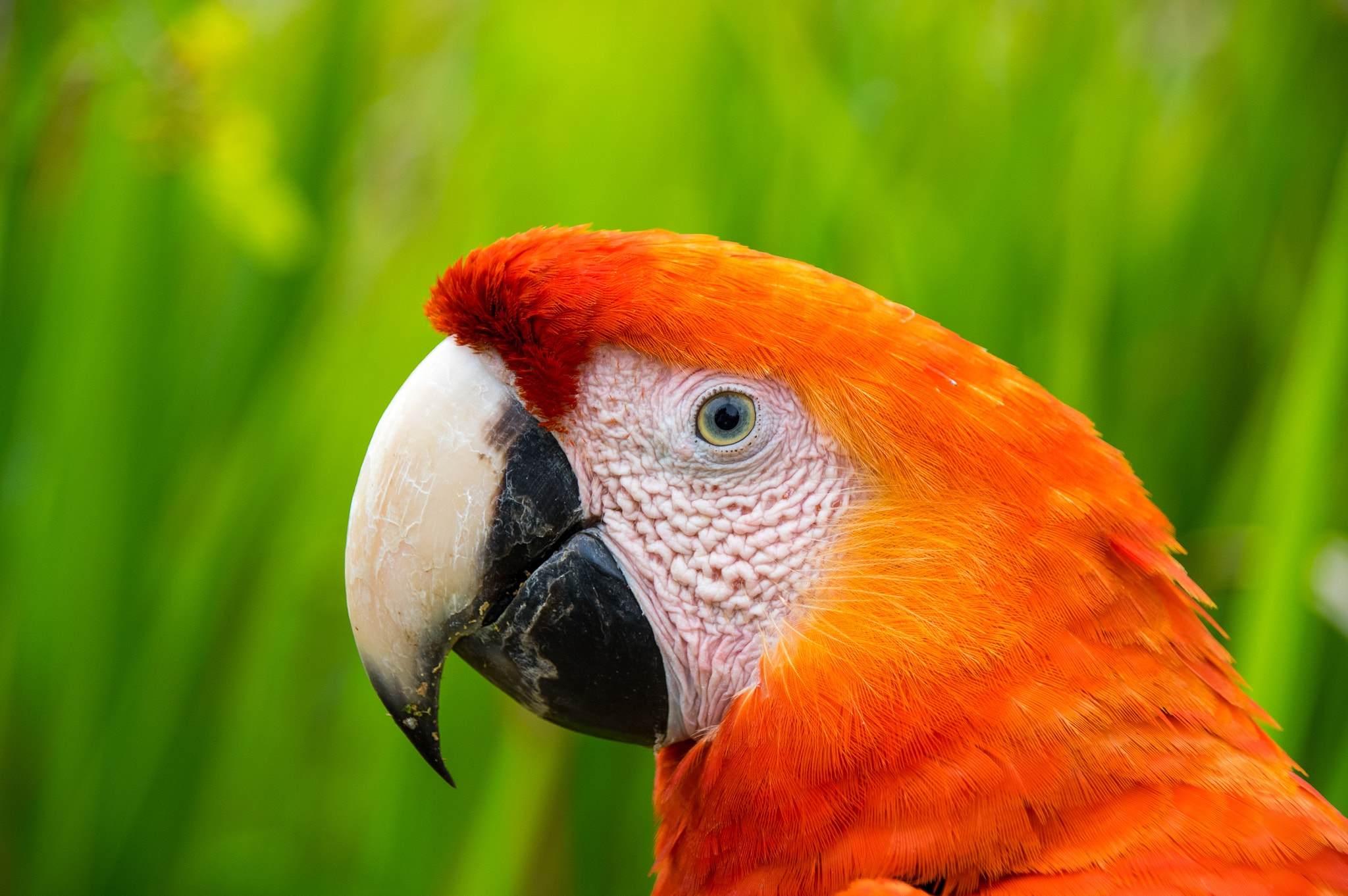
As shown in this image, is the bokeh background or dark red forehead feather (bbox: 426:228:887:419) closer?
dark red forehead feather (bbox: 426:228:887:419)

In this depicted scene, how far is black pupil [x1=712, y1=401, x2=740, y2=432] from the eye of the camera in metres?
0.57

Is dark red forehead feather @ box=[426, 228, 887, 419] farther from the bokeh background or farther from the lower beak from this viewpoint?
the bokeh background

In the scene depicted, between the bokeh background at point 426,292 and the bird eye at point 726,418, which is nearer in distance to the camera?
the bird eye at point 726,418

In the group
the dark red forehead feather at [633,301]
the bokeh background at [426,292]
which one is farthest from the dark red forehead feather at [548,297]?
the bokeh background at [426,292]

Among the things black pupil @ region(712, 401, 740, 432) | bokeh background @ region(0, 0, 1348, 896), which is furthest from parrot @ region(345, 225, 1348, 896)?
bokeh background @ region(0, 0, 1348, 896)

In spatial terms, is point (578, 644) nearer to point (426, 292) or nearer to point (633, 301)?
point (633, 301)

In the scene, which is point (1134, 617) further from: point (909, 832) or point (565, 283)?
point (565, 283)

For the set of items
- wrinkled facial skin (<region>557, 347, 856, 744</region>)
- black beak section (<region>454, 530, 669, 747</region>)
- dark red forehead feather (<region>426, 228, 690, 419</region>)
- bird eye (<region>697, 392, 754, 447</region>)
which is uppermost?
dark red forehead feather (<region>426, 228, 690, 419</region>)

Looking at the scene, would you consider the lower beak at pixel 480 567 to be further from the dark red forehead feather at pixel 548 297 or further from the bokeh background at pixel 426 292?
the bokeh background at pixel 426 292

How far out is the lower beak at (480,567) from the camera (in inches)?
22.5

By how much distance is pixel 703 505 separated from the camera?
0.58m

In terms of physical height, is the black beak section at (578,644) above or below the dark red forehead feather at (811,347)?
below

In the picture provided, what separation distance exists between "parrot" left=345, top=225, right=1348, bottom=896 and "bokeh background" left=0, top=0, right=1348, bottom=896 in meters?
0.28

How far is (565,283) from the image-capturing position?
0.57 m
